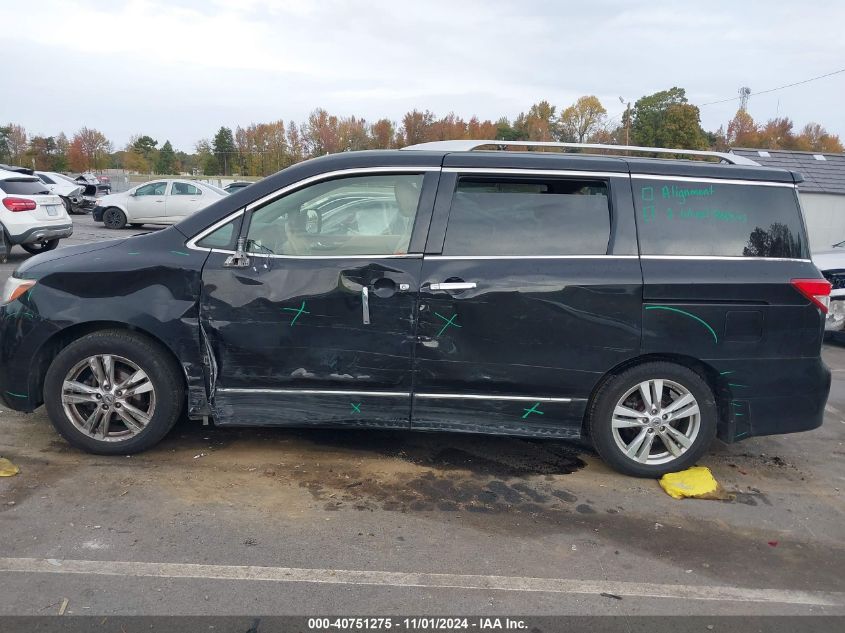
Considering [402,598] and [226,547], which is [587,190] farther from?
[226,547]

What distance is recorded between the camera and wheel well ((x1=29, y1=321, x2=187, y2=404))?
4086 millimetres

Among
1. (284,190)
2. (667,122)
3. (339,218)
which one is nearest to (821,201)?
(339,218)

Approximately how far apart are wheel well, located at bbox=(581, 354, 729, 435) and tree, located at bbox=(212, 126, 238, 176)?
3245 inches

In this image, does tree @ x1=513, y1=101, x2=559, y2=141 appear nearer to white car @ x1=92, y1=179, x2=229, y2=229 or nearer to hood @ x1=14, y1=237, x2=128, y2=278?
white car @ x1=92, y1=179, x2=229, y2=229

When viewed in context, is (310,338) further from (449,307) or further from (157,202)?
(157,202)

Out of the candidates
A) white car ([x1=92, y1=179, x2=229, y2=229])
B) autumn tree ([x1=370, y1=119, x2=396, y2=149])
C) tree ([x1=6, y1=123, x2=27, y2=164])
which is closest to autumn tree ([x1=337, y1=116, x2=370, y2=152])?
autumn tree ([x1=370, y1=119, x2=396, y2=149])

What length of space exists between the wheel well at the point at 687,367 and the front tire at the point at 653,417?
0.09ft

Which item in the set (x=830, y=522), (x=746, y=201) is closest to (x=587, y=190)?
(x=746, y=201)

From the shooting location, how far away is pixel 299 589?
3.00m

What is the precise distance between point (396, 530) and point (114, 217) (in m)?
20.1

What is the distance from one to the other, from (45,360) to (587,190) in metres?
3.47

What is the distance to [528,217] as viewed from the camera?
4.08 meters

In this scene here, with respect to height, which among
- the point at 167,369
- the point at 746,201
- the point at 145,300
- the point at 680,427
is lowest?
the point at 680,427

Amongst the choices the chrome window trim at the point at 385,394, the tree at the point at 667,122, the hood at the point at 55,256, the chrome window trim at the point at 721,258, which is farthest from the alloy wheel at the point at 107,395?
the tree at the point at 667,122
